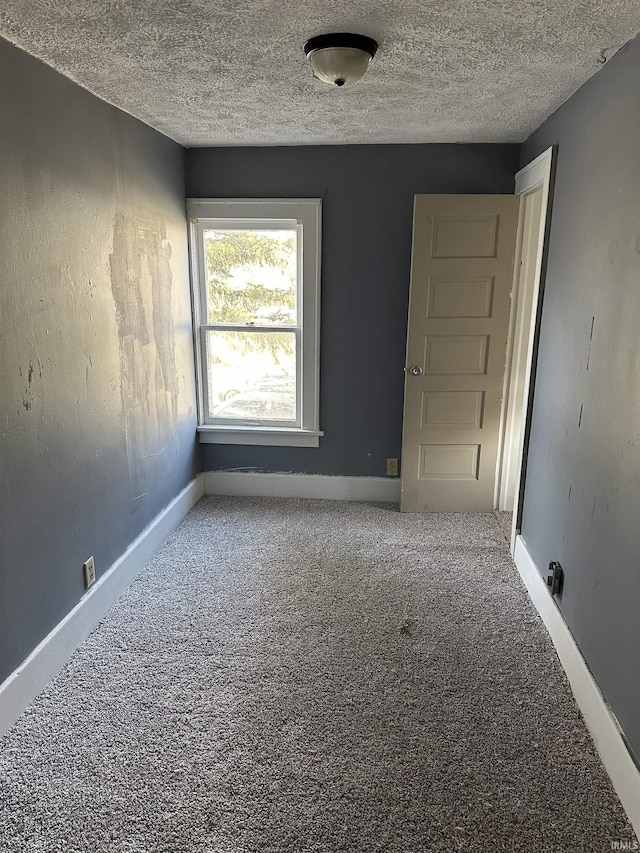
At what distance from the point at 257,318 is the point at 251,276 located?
28 cm

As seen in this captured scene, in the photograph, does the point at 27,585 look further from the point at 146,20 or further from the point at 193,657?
the point at 146,20

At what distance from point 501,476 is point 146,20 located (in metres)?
3.18

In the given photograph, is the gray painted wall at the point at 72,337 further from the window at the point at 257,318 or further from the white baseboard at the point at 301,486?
the white baseboard at the point at 301,486

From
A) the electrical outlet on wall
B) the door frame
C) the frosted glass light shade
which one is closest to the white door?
the door frame

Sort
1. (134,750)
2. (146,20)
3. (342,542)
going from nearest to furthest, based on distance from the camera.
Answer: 1. (146,20)
2. (134,750)
3. (342,542)

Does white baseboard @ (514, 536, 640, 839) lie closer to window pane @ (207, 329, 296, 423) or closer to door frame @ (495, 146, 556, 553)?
door frame @ (495, 146, 556, 553)

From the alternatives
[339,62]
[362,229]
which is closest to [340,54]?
[339,62]

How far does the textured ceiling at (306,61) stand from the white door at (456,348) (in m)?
0.54

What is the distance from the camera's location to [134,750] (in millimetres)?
1885

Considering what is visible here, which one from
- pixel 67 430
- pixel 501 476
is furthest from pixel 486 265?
pixel 67 430

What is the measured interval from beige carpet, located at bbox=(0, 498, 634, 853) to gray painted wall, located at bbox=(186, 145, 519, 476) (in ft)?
4.06

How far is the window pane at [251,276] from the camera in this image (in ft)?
12.3

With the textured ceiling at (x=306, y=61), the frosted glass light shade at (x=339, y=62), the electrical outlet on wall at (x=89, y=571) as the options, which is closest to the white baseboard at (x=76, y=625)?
the electrical outlet on wall at (x=89, y=571)

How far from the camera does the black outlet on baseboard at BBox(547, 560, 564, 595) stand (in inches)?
95.3
